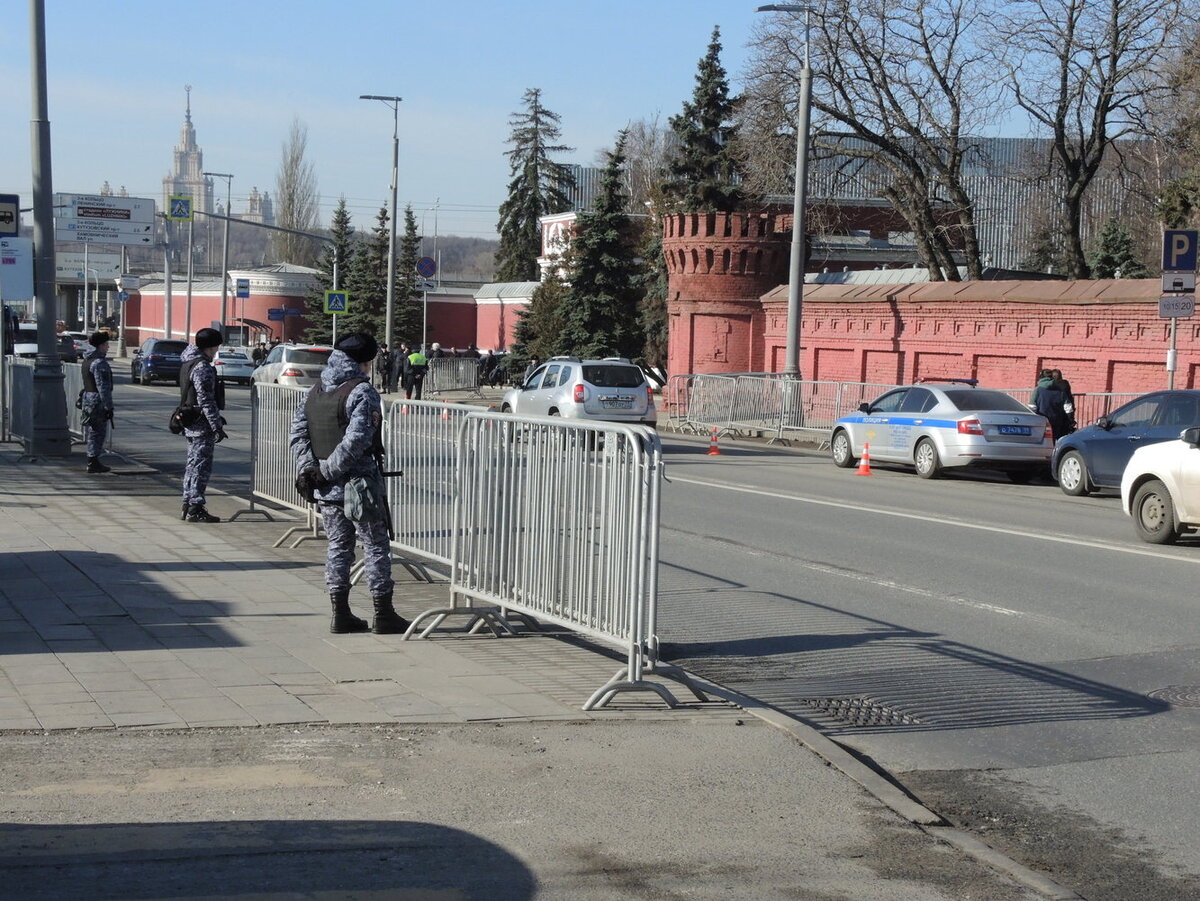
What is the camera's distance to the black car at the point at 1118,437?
18.3 meters

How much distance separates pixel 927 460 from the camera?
72.7 feet

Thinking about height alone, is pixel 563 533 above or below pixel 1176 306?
below

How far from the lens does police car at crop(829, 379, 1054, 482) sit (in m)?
21.6

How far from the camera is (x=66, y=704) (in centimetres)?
669

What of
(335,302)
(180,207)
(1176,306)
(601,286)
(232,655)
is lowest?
(232,655)

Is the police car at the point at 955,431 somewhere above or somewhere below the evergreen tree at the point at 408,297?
below

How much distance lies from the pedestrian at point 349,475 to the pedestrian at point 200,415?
16.3ft

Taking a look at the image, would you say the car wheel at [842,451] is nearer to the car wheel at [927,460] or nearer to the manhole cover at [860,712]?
Result: the car wheel at [927,460]

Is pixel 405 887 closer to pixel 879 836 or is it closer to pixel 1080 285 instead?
pixel 879 836

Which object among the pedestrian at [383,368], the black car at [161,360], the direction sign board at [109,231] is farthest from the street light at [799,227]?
the direction sign board at [109,231]

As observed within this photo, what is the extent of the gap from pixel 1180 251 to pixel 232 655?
1765cm

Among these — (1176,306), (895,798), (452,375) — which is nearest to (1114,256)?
(452,375)

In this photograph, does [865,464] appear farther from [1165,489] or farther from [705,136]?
[705,136]

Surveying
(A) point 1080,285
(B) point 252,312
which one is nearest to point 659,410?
(A) point 1080,285
